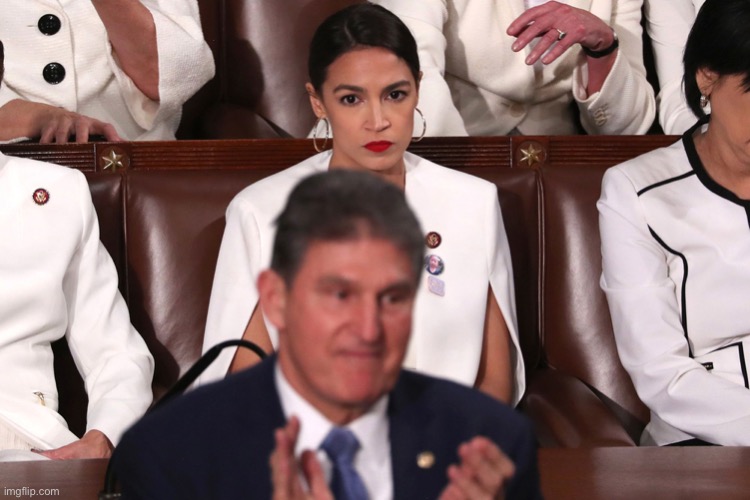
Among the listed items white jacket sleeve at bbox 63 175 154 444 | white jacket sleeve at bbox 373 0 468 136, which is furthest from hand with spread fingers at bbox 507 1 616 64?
white jacket sleeve at bbox 63 175 154 444

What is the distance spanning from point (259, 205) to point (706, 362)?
2.07ft

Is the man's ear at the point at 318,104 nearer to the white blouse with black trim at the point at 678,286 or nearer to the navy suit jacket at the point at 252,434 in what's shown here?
the white blouse with black trim at the point at 678,286

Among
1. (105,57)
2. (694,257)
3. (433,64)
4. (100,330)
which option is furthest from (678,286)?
(105,57)

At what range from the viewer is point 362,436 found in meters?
0.56

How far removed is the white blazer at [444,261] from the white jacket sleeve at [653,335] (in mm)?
165

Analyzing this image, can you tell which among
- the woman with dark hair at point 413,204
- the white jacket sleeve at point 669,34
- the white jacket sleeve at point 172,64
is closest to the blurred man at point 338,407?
the woman with dark hair at point 413,204

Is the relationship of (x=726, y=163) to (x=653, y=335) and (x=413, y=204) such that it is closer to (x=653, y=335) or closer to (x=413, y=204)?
(x=653, y=335)

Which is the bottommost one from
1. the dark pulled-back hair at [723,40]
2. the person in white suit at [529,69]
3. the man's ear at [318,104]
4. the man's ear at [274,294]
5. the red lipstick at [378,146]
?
the man's ear at [274,294]

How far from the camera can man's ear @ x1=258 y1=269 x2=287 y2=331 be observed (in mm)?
521

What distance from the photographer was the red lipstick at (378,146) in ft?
4.76

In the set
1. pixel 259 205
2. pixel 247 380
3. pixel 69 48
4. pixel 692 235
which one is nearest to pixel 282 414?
pixel 247 380

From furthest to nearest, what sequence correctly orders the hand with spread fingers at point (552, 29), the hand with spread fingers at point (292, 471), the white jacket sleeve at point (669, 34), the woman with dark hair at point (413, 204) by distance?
the white jacket sleeve at point (669, 34)
the hand with spread fingers at point (552, 29)
the woman with dark hair at point (413, 204)
the hand with spread fingers at point (292, 471)

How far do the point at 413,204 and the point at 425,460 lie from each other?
2.74 feet

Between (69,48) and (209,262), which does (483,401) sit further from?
(69,48)
